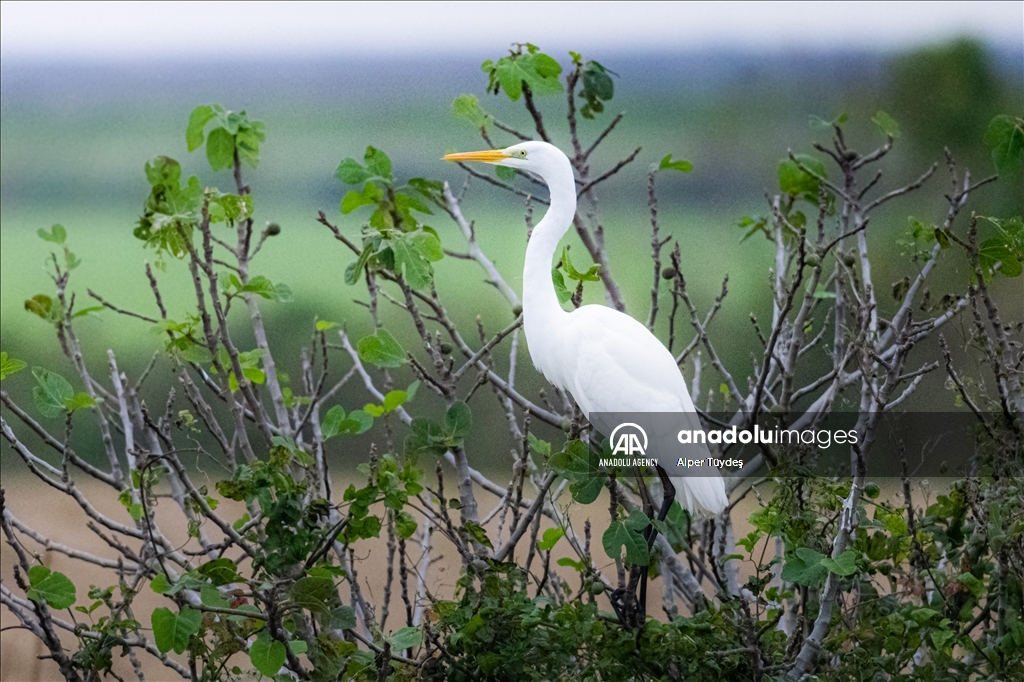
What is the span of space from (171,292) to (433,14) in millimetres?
840

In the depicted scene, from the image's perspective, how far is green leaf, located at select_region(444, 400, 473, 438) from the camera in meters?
1.48

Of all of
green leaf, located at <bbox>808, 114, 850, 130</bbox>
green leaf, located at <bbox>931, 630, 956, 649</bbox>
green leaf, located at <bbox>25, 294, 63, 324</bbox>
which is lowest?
green leaf, located at <bbox>931, 630, 956, 649</bbox>

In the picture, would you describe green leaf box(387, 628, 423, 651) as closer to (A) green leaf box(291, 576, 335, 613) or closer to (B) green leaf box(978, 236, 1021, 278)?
(A) green leaf box(291, 576, 335, 613)

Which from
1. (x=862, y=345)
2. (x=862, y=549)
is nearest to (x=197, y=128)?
(x=862, y=345)

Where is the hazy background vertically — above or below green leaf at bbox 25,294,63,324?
above

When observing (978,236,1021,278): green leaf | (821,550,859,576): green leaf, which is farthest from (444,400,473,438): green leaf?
(978,236,1021,278): green leaf

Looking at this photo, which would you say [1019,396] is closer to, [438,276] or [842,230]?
[842,230]

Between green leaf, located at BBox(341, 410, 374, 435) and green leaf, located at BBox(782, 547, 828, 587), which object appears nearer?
green leaf, located at BBox(782, 547, 828, 587)

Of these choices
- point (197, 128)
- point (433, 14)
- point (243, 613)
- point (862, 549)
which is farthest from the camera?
point (433, 14)

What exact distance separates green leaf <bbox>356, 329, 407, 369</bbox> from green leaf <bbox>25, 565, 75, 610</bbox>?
566 mm

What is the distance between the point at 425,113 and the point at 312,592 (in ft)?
3.52

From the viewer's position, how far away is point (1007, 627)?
143 cm

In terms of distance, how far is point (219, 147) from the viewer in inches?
63.6

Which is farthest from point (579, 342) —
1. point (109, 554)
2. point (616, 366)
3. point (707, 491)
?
point (109, 554)
